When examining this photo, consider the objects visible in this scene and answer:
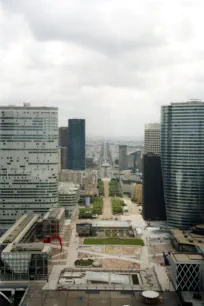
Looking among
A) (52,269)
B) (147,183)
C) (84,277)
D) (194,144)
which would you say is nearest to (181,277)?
(84,277)

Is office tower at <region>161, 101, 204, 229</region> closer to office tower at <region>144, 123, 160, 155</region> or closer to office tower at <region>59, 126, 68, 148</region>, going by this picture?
office tower at <region>144, 123, 160, 155</region>

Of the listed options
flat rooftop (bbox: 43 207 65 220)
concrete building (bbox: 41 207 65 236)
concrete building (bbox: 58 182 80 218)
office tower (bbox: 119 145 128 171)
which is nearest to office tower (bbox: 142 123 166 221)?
concrete building (bbox: 58 182 80 218)

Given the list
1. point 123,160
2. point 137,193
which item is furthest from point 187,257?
point 123,160

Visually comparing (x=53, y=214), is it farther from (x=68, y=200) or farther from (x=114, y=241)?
(x=68, y=200)

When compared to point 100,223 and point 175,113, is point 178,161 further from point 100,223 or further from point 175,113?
point 100,223

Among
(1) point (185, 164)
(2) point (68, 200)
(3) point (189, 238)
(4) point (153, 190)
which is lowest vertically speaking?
(3) point (189, 238)

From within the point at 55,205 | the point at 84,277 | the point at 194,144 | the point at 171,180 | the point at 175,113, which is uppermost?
the point at 175,113
